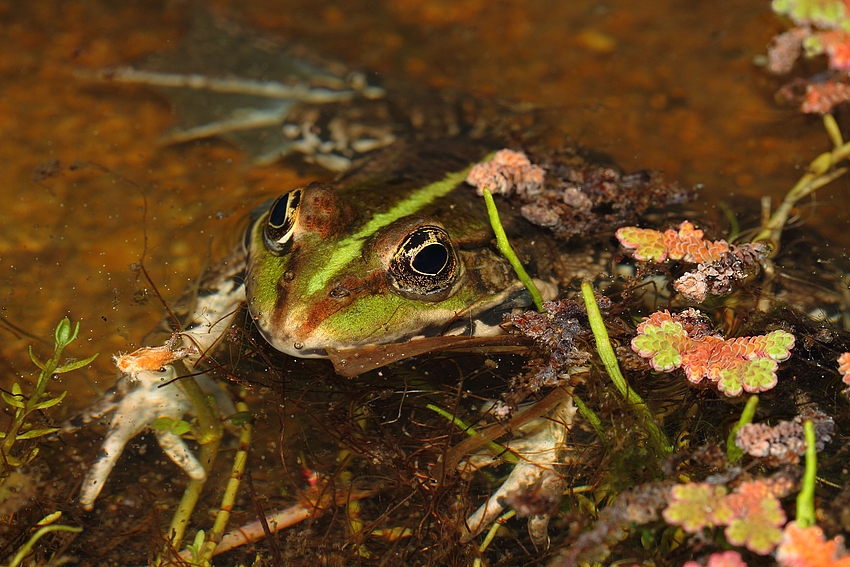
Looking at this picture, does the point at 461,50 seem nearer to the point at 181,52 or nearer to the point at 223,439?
the point at 181,52

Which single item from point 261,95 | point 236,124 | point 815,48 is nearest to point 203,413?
point 236,124

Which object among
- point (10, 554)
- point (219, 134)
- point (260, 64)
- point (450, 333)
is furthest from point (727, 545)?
point (260, 64)

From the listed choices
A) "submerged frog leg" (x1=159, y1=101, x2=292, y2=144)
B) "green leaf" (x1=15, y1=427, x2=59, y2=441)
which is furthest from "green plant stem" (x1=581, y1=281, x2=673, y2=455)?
"submerged frog leg" (x1=159, y1=101, x2=292, y2=144)

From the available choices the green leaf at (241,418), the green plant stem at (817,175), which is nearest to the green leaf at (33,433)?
the green leaf at (241,418)

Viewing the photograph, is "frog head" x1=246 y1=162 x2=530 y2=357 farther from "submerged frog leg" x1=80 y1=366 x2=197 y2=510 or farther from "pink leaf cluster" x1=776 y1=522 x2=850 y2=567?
"pink leaf cluster" x1=776 y1=522 x2=850 y2=567

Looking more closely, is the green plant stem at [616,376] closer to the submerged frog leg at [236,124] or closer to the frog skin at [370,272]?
the frog skin at [370,272]

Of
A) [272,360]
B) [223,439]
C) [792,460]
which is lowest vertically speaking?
[223,439]

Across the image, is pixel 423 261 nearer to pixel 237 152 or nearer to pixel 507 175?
pixel 507 175
